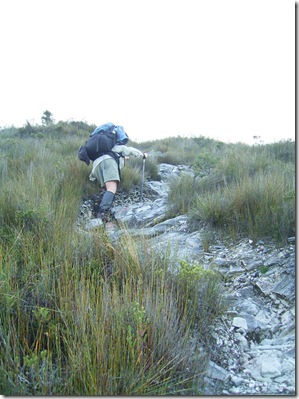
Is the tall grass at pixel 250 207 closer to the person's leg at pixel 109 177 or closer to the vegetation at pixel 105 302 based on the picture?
the vegetation at pixel 105 302

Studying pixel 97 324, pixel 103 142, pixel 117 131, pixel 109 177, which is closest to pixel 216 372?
pixel 97 324

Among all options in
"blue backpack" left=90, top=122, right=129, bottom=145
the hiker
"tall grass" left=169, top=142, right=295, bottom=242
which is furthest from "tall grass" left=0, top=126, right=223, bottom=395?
"blue backpack" left=90, top=122, right=129, bottom=145

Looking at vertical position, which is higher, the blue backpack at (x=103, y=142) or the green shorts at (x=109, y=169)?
the blue backpack at (x=103, y=142)

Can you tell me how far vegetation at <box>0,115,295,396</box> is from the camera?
1934mm

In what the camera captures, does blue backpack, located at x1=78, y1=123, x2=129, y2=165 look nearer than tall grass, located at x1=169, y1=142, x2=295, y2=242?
No

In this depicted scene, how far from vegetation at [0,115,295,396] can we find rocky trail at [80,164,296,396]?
0.50 feet

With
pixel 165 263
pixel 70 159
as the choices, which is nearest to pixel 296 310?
pixel 165 263

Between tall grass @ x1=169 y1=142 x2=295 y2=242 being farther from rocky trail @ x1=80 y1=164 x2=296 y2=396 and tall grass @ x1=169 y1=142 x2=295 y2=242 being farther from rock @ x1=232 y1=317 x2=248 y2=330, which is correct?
rock @ x1=232 y1=317 x2=248 y2=330

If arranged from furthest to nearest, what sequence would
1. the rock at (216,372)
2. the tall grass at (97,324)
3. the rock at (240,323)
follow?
the rock at (240,323) < the rock at (216,372) < the tall grass at (97,324)

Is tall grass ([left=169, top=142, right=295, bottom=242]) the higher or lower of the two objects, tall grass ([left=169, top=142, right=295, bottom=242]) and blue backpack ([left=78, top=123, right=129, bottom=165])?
the lower

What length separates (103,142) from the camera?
6.21 metres

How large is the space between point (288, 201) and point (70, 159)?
558cm

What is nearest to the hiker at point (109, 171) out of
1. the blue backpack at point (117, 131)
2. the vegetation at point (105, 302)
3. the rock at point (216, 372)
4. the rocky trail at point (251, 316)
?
the blue backpack at point (117, 131)

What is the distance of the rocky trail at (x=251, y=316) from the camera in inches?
89.7
